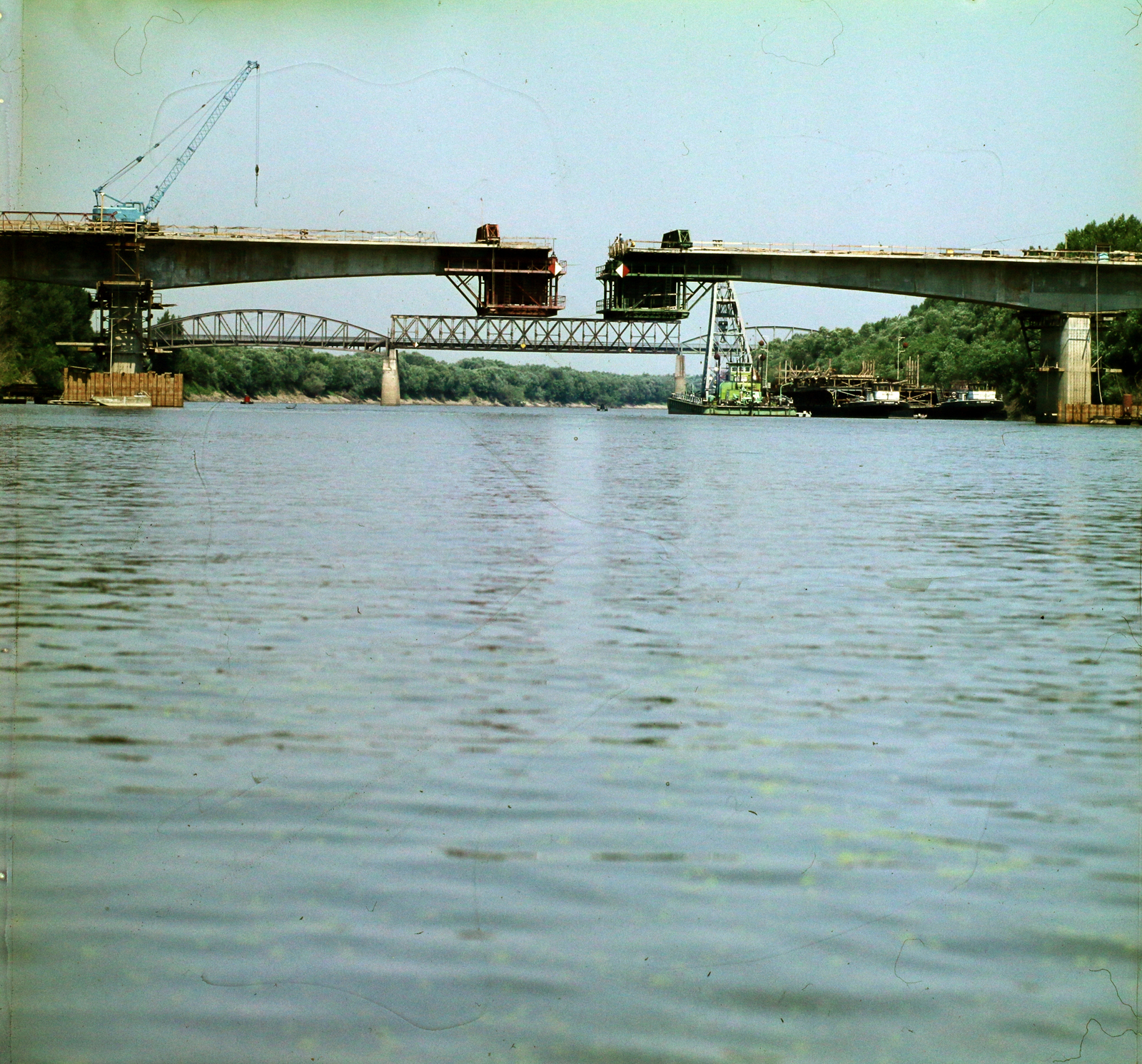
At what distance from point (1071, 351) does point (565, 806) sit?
126556mm

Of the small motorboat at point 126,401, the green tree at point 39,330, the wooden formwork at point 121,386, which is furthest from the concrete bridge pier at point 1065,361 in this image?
the green tree at point 39,330

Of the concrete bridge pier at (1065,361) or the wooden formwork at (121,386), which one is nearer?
the wooden formwork at (121,386)

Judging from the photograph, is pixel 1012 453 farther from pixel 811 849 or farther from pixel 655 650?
pixel 811 849

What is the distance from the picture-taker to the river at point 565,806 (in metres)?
5.87

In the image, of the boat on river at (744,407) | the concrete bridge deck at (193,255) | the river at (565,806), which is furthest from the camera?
the boat on river at (744,407)

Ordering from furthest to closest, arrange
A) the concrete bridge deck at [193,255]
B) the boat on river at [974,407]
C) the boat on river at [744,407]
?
the boat on river at [744,407], the boat on river at [974,407], the concrete bridge deck at [193,255]

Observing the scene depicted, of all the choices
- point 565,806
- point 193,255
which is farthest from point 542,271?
point 565,806

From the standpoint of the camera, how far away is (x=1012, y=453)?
69688 mm

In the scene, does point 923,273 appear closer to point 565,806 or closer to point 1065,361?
point 1065,361

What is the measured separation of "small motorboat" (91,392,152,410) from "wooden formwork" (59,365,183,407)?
0.29 meters

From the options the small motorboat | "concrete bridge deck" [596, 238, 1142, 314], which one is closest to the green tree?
the small motorboat

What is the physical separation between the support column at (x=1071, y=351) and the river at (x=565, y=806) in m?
112

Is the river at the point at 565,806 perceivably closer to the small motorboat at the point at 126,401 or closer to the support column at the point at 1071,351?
the small motorboat at the point at 126,401

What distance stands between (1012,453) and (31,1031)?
6819cm
